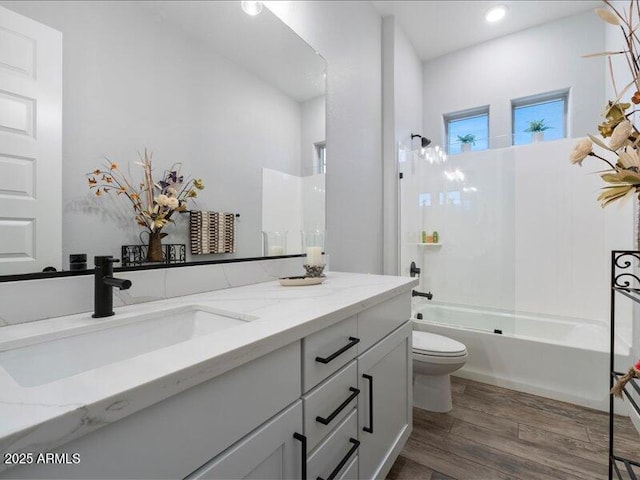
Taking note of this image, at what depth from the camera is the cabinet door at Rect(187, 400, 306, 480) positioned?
1.88 ft

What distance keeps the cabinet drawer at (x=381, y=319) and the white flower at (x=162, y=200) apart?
2.53 feet

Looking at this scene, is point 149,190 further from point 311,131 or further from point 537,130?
point 537,130

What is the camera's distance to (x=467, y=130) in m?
3.38

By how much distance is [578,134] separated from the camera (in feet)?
9.05

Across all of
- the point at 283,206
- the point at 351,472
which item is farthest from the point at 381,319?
A: the point at 283,206

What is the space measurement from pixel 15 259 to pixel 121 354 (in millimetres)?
346

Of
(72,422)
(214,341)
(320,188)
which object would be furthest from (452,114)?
(72,422)

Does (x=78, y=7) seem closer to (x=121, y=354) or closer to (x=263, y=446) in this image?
(x=121, y=354)

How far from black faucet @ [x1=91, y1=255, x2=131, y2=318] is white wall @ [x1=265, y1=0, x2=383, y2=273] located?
4.25ft

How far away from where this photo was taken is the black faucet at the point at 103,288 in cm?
83

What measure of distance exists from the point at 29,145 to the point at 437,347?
2041 mm

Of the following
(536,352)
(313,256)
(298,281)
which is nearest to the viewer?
(298,281)

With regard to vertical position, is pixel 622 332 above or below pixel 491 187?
below

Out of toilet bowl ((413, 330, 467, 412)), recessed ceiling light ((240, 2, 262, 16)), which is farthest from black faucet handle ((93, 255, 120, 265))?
toilet bowl ((413, 330, 467, 412))
